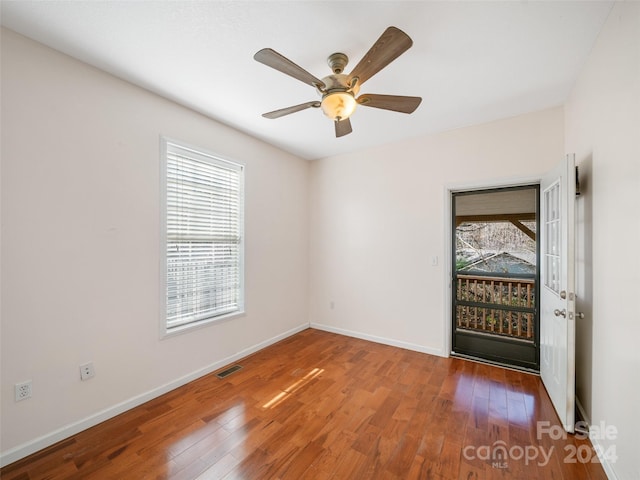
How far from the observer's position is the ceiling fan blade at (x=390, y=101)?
71.3 inches

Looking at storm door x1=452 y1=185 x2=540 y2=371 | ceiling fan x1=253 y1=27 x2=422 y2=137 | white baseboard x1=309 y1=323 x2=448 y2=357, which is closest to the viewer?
ceiling fan x1=253 y1=27 x2=422 y2=137

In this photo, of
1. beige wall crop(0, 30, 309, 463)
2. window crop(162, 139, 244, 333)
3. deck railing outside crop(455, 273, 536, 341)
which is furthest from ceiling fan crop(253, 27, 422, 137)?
deck railing outside crop(455, 273, 536, 341)

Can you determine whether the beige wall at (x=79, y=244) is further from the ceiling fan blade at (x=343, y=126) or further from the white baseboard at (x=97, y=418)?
the ceiling fan blade at (x=343, y=126)

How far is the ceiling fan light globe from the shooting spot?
1.77 meters

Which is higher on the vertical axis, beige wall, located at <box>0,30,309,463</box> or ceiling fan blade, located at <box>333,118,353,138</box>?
ceiling fan blade, located at <box>333,118,353,138</box>

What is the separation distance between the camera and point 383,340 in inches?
145

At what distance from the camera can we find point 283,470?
1.63 metres

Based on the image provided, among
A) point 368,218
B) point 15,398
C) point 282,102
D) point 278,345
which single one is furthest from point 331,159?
point 15,398

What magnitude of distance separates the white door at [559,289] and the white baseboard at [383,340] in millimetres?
1046

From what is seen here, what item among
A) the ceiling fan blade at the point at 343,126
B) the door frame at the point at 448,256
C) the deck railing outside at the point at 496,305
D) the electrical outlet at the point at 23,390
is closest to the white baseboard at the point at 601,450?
the deck railing outside at the point at 496,305

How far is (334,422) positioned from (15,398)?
2.14 metres

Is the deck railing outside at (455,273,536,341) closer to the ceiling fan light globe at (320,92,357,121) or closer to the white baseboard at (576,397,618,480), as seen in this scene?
the white baseboard at (576,397,618,480)

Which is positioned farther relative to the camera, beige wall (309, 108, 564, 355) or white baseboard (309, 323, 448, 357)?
white baseboard (309, 323, 448, 357)

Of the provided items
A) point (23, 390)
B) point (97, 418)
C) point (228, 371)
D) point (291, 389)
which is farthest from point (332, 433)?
point (23, 390)
